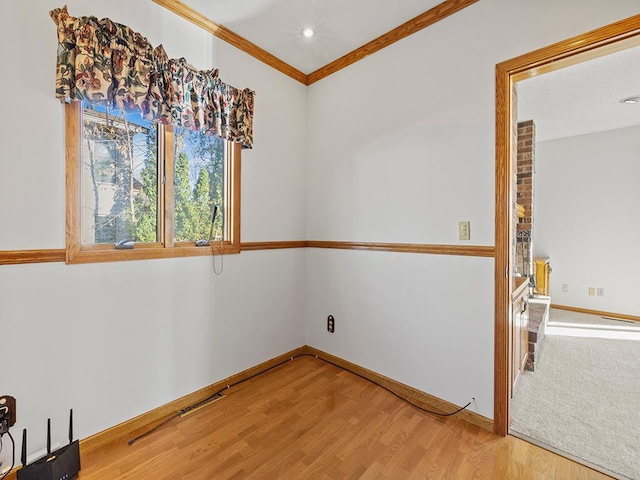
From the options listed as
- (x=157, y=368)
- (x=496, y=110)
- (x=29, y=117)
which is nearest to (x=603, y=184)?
(x=496, y=110)

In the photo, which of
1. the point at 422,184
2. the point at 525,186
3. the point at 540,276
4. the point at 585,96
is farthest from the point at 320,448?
the point at 540,276

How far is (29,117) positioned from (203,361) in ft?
5.61

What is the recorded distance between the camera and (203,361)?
212cm

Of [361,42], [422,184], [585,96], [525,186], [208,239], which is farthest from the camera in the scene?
[525,186]

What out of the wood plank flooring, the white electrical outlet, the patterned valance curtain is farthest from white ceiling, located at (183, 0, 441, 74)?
the wood plank flooring

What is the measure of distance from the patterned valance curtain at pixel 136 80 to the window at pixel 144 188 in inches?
5.7

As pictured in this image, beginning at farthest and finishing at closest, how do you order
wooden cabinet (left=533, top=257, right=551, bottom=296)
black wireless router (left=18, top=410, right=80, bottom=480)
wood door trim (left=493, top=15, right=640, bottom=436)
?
wooden cabinet (left=533, top=257, right=551, bottom=296) → wood door trim (left=493, top=15, right=640, bottom=436) → black wireless router (left=18, top=410, right=80, bottom=480)

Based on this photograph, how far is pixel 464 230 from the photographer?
188cm

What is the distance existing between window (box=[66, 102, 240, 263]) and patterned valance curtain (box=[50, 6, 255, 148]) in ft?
0.47

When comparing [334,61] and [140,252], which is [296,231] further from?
[334,61]

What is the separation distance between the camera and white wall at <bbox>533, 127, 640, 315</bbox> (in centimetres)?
404

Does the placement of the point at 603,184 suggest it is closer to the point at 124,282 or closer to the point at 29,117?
the point at 124,282

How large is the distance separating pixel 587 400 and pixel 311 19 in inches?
131

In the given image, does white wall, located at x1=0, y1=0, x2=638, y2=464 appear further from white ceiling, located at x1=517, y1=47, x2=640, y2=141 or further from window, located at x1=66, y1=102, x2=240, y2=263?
white ceiling, located at x1=517, y1=47, x2=640, y2=141
